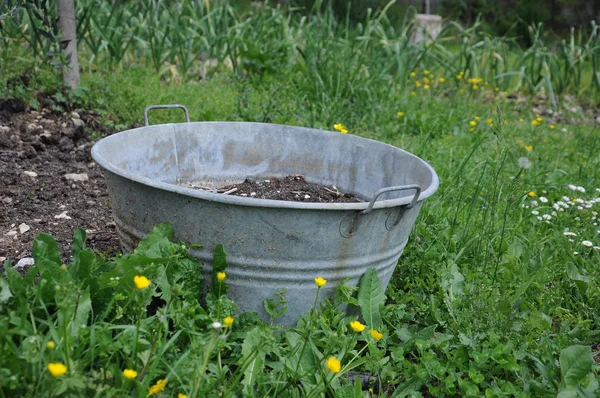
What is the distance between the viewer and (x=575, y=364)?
6.44ft

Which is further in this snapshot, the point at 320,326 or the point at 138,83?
the point at 138,83

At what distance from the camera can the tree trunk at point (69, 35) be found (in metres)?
3.86

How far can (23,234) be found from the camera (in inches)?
103

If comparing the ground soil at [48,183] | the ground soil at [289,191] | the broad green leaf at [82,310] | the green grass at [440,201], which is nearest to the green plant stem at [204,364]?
the green grass at [440,201]

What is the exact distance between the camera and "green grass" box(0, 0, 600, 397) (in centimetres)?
198

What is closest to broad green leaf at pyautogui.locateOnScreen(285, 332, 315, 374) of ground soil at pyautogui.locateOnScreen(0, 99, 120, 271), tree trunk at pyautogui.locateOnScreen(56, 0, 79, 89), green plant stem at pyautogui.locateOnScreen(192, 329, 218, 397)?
green plant stem at pyautogui.locateOnScreen(192, 329, 218, 397)

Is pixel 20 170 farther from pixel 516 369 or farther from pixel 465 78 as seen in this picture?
pixel 465 78

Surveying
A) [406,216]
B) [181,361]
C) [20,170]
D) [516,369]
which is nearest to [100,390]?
[181,361]

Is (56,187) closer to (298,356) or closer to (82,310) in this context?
(82,310)

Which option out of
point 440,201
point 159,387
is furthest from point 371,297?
point 440,201

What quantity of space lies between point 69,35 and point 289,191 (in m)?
2.16

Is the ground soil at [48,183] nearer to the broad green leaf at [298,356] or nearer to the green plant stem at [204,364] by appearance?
the broad green leaf at [298,356]

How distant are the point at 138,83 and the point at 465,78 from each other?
2856mm

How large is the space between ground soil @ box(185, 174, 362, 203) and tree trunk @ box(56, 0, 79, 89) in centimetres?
180
